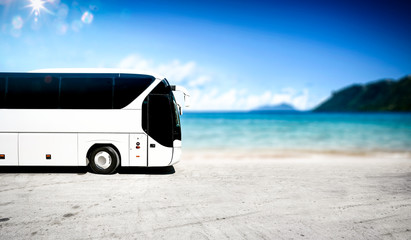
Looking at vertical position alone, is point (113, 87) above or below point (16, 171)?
above

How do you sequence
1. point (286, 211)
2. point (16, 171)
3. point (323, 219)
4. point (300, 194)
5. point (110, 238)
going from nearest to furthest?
point (110, 238) < point (323, 219) < point (286, 211) < point (300, 194) < point (16, 171)

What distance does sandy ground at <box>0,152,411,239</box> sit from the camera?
4395 mm

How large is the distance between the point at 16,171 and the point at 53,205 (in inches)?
198

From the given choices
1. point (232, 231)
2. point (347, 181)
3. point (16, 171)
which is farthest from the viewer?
point (16, 171)

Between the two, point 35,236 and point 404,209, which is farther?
point 404,209

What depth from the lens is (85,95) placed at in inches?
344

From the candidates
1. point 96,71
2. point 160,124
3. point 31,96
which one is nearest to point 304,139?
point 160,124

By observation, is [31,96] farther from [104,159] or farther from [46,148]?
[104,159]

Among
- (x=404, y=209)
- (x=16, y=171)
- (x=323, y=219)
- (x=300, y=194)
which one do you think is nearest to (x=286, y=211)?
(x=323, y=219)

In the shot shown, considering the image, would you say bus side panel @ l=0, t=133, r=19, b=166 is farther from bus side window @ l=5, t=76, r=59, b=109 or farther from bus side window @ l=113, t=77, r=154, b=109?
bus side window @ l=113, t=77, r=154, b=109

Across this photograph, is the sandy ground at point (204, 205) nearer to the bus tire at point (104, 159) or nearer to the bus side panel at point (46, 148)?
the bus tire at point (104, 159)

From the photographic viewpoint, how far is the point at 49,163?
8.77 metres

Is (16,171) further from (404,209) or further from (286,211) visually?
(404,209)

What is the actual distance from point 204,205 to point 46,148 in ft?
19.4
